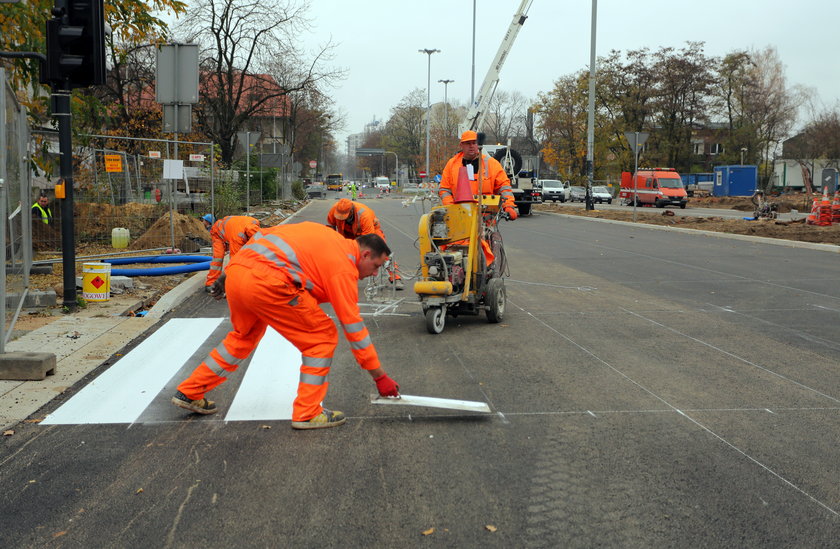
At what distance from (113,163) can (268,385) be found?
32.4 ft

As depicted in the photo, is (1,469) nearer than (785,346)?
Yes

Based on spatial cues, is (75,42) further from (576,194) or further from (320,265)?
(576,194)

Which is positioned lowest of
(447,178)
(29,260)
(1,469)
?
(1,469)

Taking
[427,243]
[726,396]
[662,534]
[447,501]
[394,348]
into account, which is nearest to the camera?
[662,534]

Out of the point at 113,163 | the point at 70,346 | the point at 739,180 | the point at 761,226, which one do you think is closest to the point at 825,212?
the point at 761,226

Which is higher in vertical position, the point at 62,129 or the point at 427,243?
the point at 62,129

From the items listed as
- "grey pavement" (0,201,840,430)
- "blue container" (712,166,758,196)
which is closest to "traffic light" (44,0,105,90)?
"grey pavement" (0,201,840,430)

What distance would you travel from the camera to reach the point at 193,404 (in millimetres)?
5141

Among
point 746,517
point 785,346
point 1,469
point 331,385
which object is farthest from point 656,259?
point 1,469

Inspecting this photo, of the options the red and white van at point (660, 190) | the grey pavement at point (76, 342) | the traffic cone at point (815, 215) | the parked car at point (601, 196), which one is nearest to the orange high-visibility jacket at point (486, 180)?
the grey pavement at point (76, 342)

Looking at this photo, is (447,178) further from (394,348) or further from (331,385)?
(331,385)

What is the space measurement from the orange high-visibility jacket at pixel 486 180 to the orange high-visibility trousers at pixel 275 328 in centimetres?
385

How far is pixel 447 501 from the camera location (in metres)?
3.84

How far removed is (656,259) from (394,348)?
9440 mm
